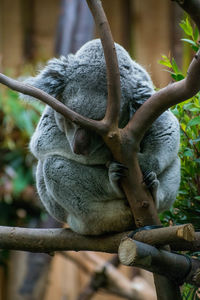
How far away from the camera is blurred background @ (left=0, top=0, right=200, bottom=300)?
19.8 ft

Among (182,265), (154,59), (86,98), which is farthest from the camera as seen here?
(154,59)

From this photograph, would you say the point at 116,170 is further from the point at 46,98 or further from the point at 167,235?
the point at 46,98

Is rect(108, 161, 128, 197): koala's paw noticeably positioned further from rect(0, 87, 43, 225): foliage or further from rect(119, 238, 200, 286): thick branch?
rect(0, 87, 43, 225): foliage

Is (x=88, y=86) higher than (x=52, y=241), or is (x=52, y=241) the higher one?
(x=88, y=86)

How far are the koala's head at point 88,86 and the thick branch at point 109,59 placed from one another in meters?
0.40

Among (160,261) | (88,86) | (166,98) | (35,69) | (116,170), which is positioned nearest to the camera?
(166,98)

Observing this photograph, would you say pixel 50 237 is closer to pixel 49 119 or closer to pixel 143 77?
pixel 49 119

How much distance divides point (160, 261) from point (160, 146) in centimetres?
74

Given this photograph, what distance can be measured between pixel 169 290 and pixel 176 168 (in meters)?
0.72

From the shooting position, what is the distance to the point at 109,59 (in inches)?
86.5

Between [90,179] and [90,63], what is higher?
[90,63]

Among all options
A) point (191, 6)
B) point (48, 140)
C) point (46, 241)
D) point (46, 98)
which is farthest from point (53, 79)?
point (191, 6)

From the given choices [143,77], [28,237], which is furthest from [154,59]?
[28,237]

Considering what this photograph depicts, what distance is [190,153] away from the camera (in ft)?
9.11
